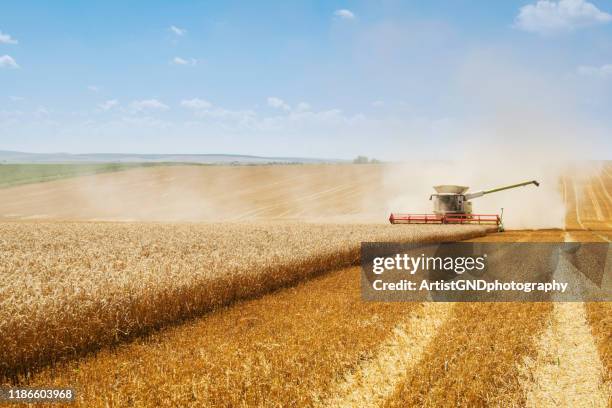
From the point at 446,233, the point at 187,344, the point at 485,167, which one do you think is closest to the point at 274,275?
the point at 187,344

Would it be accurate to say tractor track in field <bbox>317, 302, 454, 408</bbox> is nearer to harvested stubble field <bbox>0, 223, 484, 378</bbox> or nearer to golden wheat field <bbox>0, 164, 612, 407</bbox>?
golden wheat field <bbox>0, 164, 612, 407</bbox>

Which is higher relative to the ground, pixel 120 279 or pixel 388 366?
pixel 120 279

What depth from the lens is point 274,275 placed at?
39.2ft

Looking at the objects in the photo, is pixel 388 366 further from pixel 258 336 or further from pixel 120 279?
pixel 120 279

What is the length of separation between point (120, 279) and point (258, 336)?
261cm

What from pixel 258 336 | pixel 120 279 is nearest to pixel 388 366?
pixel 258 336

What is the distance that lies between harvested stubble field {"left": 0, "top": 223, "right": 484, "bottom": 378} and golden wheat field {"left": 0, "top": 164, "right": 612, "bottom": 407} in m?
0.03

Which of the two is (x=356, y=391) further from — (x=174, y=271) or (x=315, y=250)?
(x=315, y=250)

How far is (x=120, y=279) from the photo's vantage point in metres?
8.56

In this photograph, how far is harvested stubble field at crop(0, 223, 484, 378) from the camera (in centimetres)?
681

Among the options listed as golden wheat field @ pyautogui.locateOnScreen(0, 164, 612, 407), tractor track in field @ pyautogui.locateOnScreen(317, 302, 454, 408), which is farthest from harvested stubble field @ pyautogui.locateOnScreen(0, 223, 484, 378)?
tractor track in field @ pyautogui.locateOnScreen(317, 302, 454, 408)

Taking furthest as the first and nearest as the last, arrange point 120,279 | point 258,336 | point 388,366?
point 120,279
point 258,336
point 388,366

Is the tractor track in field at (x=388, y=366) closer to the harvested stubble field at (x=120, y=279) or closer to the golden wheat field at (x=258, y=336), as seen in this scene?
the golden wheat field at (x=258, y=336)

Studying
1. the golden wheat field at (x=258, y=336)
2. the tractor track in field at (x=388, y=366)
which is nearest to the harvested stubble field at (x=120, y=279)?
the golden wheat field at (x=258, y=336)
